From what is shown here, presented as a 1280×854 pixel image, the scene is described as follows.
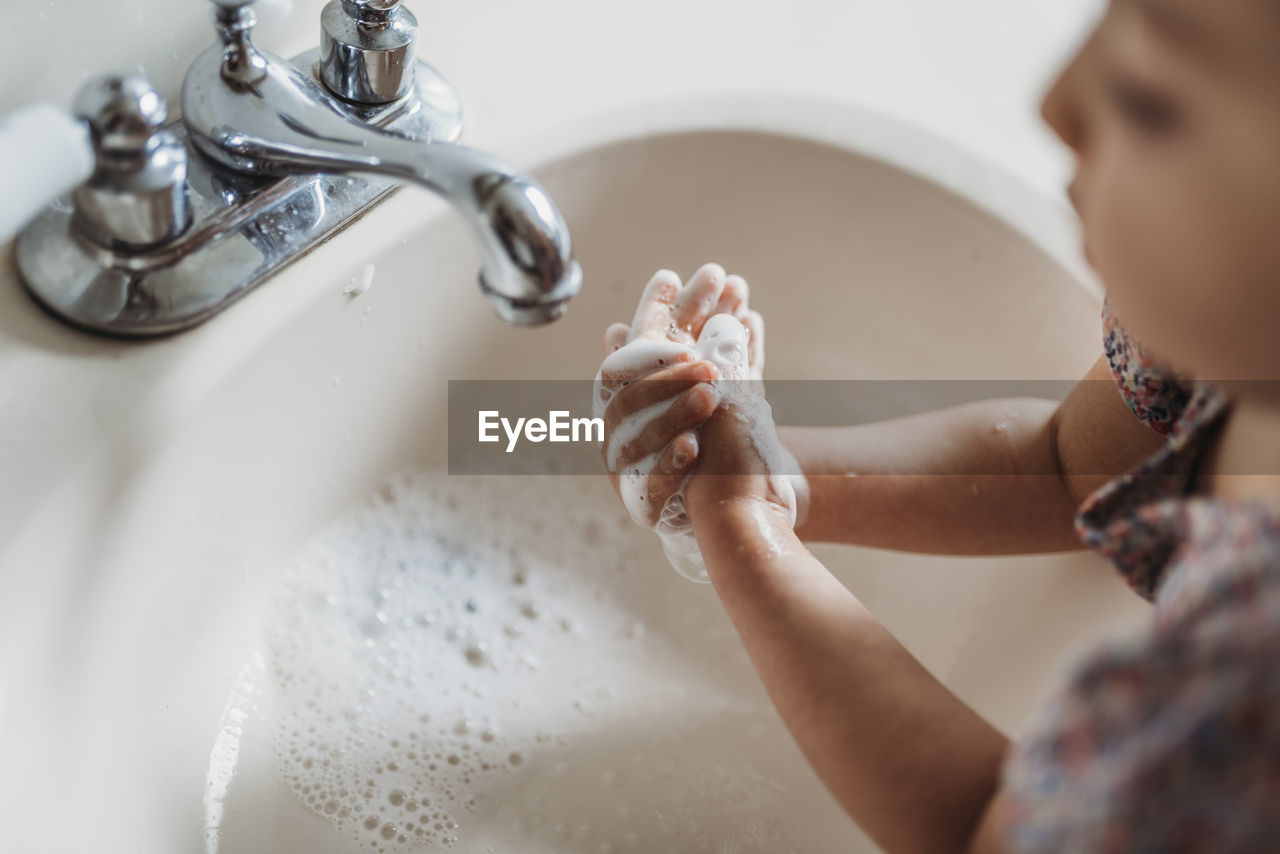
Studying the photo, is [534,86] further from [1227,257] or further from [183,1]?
[1227,257]

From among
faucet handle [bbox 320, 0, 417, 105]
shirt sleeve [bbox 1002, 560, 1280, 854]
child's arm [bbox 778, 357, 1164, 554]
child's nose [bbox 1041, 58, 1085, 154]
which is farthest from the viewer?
child's arm [bbox 778, 357, 1164, 554]

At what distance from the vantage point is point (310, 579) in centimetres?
67

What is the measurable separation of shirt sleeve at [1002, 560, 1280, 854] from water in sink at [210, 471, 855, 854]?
1.09ft

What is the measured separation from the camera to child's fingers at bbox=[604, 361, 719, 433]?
0.58 meters

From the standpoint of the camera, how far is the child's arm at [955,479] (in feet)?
2.17

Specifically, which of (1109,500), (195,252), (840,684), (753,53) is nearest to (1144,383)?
(1109,500)

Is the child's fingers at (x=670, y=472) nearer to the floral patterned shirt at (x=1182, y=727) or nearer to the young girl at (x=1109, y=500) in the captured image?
the young girl at (x=1109, y=500)

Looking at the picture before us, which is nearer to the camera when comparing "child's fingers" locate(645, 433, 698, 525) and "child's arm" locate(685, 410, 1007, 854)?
"child's arm" locate(685, 410, 1007, 854)

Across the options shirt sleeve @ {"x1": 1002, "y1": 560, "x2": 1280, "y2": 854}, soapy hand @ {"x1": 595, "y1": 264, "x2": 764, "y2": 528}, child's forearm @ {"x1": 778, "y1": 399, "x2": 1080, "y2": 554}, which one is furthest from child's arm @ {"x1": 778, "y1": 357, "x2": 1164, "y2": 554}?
shirt sleeve @ {"x1": 1002, "y1": 560, "x2": 1280, "y2": 854}

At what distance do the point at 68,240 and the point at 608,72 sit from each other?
36cm

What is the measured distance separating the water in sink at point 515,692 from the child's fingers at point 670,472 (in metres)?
0.13

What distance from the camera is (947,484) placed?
2.23 ft

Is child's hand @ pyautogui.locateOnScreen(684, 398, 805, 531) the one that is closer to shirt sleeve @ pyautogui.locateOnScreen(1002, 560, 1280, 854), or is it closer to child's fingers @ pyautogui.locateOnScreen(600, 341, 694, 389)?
child's fingers @ pyautogui.locateOnScreen(600, 341, 694, 389)

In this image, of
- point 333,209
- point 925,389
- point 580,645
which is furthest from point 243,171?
point 925,389
